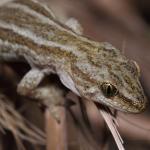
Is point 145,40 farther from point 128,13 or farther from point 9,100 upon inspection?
point 9,100

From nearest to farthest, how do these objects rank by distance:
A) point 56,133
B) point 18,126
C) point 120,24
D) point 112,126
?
point 112,126
point 56,133
point 18,126
point 120,24

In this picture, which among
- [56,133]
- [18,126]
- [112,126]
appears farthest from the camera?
[18,126]

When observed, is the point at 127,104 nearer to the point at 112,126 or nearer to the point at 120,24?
the point at 112,126

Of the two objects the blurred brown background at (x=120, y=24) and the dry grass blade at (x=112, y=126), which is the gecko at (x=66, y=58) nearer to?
the dry grass blade at (x=112, y=126)

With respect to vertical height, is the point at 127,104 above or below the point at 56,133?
above

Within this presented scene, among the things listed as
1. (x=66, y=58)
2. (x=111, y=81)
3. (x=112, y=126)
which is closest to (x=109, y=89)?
(x=111, y=81)

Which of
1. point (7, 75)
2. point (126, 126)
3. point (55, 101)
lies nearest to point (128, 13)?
point (126, 126)

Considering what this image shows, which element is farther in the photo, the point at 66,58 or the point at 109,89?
the point at 66,58

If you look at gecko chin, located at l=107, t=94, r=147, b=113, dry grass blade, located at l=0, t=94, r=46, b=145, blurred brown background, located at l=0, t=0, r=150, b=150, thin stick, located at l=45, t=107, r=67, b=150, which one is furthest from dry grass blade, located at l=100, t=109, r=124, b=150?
blurred brown background, located at l=0, t=0, r=150, b=150
